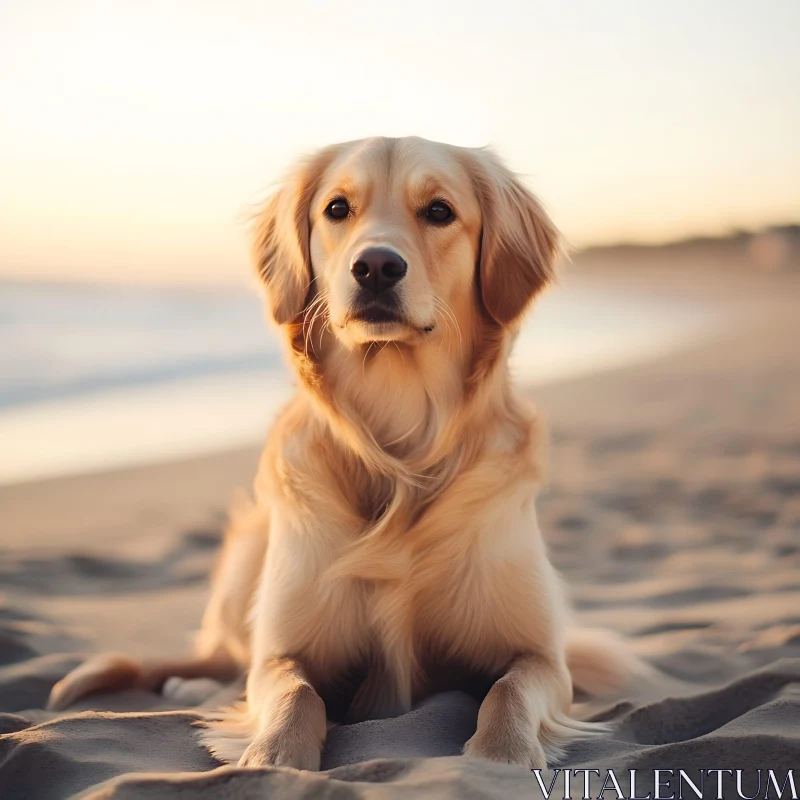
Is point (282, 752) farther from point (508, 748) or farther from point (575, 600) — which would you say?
point (575, 600)

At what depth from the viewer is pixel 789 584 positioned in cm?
390

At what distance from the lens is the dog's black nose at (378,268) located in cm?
243

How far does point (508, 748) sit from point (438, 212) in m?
1.44

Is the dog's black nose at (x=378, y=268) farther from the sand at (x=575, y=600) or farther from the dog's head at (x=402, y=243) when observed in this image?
the sand at (x=575, y=600)

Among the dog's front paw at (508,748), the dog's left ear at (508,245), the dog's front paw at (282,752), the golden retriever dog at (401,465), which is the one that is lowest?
the dog's front paw at (508,748)

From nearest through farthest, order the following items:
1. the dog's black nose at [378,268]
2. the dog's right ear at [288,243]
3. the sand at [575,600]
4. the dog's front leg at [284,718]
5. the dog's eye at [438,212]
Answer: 1. the sand at [575,600]
2. the dog's front leg at [284,718]
3. the dog's black nose at [378,268]
4. the dog's eye at [438,212]
5. the dog's right ear at [288,243]

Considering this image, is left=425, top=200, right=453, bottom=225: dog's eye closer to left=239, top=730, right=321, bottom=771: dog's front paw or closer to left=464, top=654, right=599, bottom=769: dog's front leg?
left=464, top=654, right=599, bottom=769: dog's front leg

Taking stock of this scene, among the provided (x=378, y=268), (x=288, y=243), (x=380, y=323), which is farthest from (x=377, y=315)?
(x=288, y=243)

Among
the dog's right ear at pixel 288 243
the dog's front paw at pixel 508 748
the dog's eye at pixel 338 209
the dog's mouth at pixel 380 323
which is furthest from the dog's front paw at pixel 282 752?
the dog's eye at pixel 338 209

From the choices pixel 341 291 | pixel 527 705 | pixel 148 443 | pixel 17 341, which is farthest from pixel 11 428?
pixel 527 705

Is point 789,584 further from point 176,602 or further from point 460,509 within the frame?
point 176,602

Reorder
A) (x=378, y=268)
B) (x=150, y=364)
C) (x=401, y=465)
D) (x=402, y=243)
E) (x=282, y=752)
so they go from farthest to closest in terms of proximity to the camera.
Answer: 1. (x=150, y=364)
2. (x=401, y=465)
3. (x=402, y=243)
4. (x=378, y=268)
5. (x=282, y=752)

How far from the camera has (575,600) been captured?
13.3 ft

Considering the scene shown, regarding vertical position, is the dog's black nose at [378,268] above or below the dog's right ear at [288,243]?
below
